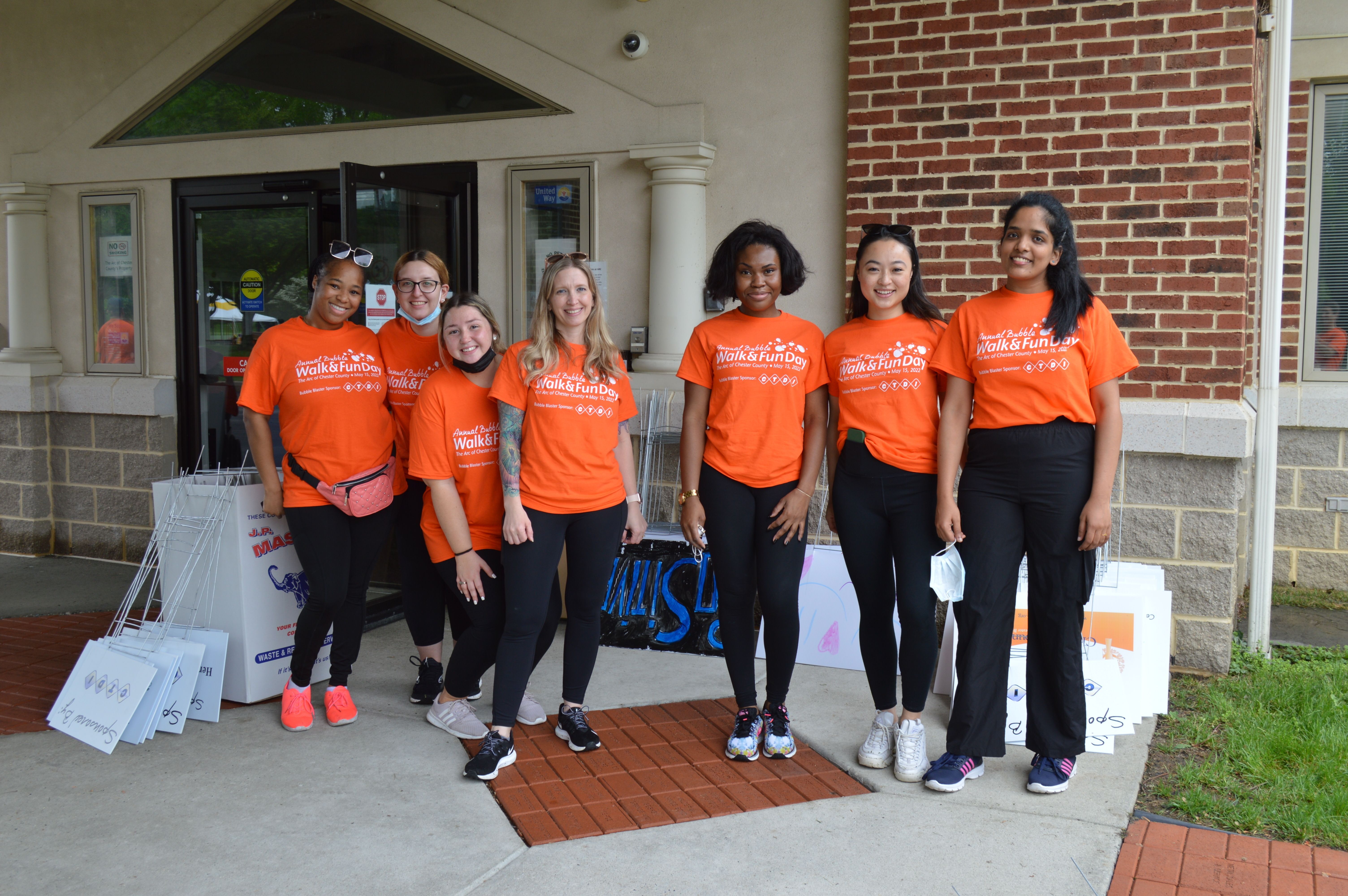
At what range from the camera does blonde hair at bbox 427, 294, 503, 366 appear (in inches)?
139

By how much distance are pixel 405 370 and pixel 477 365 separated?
0.58 metres

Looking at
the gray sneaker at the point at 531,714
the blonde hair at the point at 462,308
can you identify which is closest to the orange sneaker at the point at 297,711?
the gray sneaker at the point at 531,714

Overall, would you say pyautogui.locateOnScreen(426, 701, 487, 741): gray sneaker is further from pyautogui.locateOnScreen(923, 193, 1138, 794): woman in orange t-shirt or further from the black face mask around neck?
pyautogui.locateOnScreen(923, 193, 1138, 794): woman in orange t-shirt

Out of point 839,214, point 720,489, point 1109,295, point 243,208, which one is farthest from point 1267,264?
point 243,208

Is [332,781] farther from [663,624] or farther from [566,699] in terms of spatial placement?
[663,624]

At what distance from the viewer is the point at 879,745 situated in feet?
11.8

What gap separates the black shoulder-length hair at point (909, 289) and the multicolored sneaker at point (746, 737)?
1.39 meters

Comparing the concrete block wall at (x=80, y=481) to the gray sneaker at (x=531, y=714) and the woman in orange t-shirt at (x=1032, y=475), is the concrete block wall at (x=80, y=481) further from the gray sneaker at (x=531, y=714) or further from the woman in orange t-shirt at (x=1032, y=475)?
the woman in orange t-shirt at (x=1032, y=475)

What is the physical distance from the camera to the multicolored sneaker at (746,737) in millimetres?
3617

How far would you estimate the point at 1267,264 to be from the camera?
480 centimetres

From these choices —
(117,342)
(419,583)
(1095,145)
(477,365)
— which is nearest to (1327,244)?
(1095,145)

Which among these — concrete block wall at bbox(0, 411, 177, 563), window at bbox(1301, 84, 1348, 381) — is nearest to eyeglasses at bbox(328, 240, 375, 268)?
concrete block wall at bbox(0, 411, 177, 563)

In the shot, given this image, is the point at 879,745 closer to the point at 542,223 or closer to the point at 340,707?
the point at 340,707

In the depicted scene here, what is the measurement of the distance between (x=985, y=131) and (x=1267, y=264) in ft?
4.56
